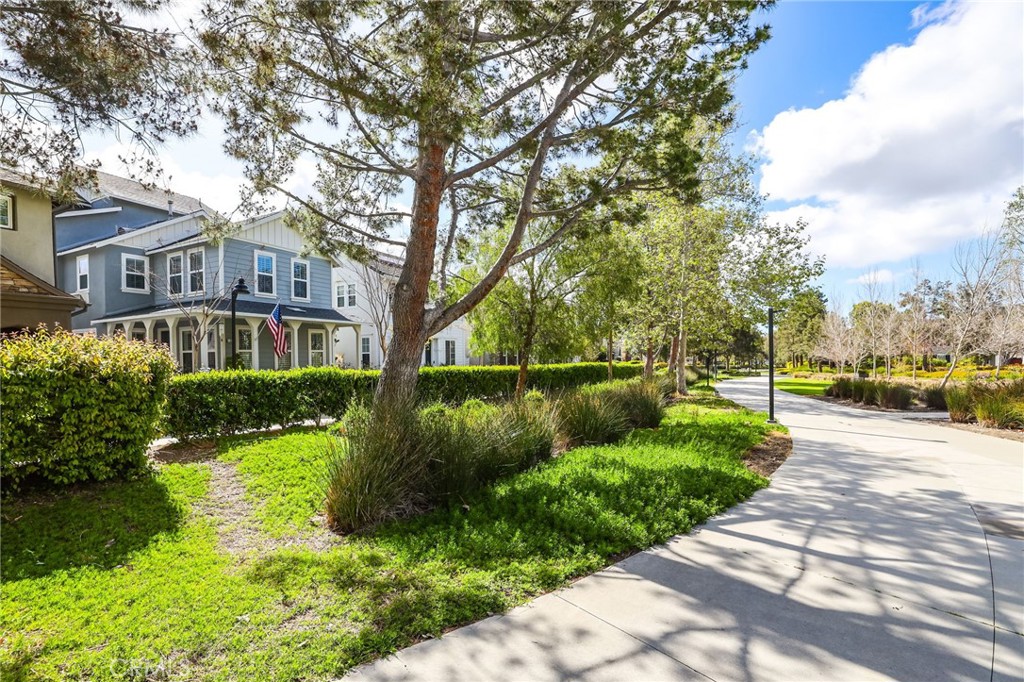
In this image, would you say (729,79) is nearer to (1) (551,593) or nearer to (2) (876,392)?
(1) (551,593)

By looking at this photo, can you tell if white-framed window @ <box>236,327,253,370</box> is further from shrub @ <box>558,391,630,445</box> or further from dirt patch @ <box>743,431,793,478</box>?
dirt patch @ <box>743,431,793,478</box>

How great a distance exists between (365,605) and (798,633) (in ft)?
8.55

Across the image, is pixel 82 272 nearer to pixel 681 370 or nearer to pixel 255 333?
pixel 255 333

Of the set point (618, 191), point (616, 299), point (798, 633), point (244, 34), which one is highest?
point (244, 34)

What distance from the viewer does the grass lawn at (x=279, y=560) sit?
2537mm

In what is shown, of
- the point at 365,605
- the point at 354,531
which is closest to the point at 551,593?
the point at 365,605

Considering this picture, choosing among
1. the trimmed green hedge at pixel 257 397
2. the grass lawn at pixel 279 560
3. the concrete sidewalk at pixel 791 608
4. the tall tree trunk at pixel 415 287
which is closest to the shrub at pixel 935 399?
the concrete sidewalk at pixel 791 608

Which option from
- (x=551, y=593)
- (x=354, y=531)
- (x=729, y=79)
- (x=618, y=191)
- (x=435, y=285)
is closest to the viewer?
(x=551, y=593)

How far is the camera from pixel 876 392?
49.1 ft

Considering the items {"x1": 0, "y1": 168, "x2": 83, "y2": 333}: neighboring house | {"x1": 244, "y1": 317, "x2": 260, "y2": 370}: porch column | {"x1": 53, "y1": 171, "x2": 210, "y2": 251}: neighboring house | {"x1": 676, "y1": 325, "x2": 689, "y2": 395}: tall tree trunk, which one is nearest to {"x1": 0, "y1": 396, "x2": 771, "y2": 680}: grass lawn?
{"x1": 0, "y1": 168, "x2": 83, "y2": 333}: neighboring house

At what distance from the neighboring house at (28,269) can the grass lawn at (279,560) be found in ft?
24.8

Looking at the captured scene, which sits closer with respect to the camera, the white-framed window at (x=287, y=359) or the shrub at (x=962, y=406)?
the shrub at (x=962, y=406)

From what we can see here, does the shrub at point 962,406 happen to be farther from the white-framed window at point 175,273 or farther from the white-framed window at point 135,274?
the white-framed window at point 135,274

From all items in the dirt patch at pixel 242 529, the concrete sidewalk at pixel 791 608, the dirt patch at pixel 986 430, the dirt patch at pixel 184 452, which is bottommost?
the dirt patch at pixel 986 430
